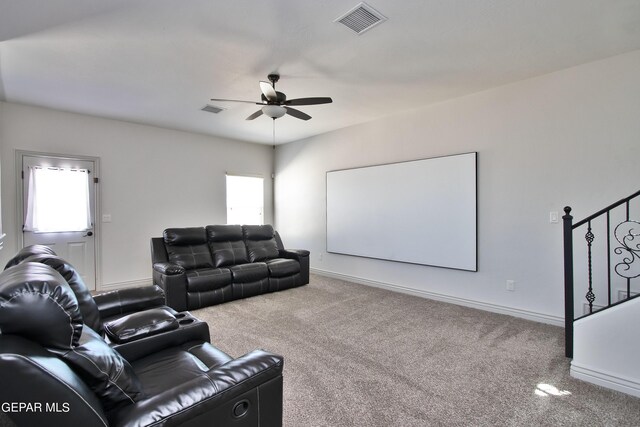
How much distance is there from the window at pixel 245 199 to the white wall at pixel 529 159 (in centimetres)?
317

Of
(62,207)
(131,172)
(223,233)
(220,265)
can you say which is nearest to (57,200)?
(62,207)

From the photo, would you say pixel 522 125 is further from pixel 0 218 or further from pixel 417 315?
pixel 0 218

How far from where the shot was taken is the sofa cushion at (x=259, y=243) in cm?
508

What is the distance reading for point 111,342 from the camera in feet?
5.69

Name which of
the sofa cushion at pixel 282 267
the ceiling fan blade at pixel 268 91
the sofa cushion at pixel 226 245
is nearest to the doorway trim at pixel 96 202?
the sofa cushion at pixel 226 245

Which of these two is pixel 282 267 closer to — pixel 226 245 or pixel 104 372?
pixel 226 245

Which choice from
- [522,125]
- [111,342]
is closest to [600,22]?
[522,125]

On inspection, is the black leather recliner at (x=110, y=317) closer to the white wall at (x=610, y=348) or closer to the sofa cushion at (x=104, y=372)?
the sofa cushion at (x=104, y=372)

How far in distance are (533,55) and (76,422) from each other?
164 inches

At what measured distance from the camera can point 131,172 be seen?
203 inches

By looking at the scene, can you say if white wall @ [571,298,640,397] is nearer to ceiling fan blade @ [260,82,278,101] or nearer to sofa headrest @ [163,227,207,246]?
ceiling fan blade @ [260,82,278,101]

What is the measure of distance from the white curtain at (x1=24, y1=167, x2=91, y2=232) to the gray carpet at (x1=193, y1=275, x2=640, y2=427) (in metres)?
2.59

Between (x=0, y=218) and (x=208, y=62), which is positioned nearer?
(x=208, y=62)

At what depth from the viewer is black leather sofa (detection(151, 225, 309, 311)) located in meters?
3.96
